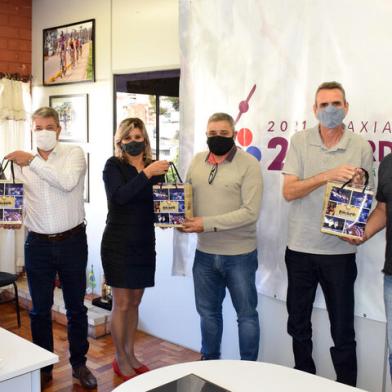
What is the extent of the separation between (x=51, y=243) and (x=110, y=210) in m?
0.36

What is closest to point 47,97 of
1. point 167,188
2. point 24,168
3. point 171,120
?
point 171,120

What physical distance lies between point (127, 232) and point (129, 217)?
82 mm

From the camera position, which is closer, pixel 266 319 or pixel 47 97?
pixel 266 319

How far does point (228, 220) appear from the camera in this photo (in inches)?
99.7

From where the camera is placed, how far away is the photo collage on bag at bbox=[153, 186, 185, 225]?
8.50 ft

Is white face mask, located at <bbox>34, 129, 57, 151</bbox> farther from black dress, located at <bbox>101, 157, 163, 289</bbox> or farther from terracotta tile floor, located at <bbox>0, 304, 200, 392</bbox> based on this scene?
terracotta tile floor, located at <bbox>0, 304, 200, 392</bbox>

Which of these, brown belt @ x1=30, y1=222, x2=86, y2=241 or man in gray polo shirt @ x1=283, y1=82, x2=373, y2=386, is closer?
man in gray polo shirt @ x1=283, y1=82, x2=373, y2=386

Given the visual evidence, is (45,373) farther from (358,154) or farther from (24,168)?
(358,154)

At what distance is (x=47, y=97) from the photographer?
14.9 feet

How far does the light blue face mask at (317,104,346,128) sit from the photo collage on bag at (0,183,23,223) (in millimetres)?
1518

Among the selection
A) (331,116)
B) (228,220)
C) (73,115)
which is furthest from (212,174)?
(73,115)

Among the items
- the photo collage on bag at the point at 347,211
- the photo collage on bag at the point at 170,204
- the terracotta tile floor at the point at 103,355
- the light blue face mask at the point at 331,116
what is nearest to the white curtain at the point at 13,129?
the terracotta tile floor at the point at 103,355

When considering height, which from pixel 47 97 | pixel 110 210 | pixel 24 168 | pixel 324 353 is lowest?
pixel 324 353

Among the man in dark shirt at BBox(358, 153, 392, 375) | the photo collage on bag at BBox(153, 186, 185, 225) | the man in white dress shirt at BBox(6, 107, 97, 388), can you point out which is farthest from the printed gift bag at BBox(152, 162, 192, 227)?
the man in dark shirt at BBox(358, 153, 392, 375)
